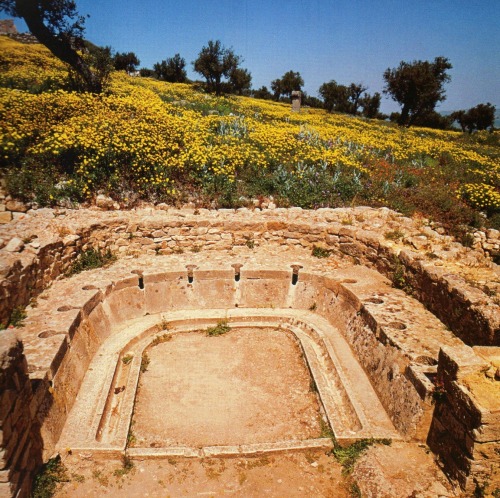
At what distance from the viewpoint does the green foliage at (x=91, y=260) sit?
318 inches

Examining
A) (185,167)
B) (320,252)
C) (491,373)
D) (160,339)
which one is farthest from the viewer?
(185,167)

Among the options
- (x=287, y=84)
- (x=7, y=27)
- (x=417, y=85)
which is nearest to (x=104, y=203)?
(x=7, y=27)

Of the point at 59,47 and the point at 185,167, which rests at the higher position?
the point at 59,47

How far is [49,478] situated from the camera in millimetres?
4160

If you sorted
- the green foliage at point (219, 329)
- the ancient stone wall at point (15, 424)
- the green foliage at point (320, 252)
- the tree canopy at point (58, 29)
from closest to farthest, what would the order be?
the ancient stone wall at point (15, 424) → the green foliage at point (219, 329) → the green foliage at point (320, 252) → the tree canopy at point (58, 29)

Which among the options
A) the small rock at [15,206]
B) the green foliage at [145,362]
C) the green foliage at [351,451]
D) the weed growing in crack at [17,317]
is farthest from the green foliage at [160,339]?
the small rock at [15,206]

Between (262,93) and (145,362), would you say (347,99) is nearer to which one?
(262,93)

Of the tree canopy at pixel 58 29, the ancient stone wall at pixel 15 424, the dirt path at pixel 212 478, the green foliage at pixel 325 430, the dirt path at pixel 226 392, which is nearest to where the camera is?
the ancient stone wall at pixel 15 424

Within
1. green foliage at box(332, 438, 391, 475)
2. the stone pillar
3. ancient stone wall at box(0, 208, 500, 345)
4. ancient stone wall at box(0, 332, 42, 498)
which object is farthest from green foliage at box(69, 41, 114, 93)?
green foliage at box(332, 438, 391, 475)

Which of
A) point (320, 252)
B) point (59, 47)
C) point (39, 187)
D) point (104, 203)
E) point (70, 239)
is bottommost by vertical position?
point (320, 252)

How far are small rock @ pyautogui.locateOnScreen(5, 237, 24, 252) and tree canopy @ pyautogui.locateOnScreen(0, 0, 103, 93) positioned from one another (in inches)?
466

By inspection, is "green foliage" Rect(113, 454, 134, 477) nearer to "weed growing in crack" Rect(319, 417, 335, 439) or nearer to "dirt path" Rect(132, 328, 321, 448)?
"dirt path" Rect(132, 328, 321, 448)

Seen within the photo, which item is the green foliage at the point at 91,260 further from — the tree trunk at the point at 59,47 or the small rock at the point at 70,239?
the tree trunk at the point at 59,47

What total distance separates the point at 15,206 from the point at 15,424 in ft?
25.5
